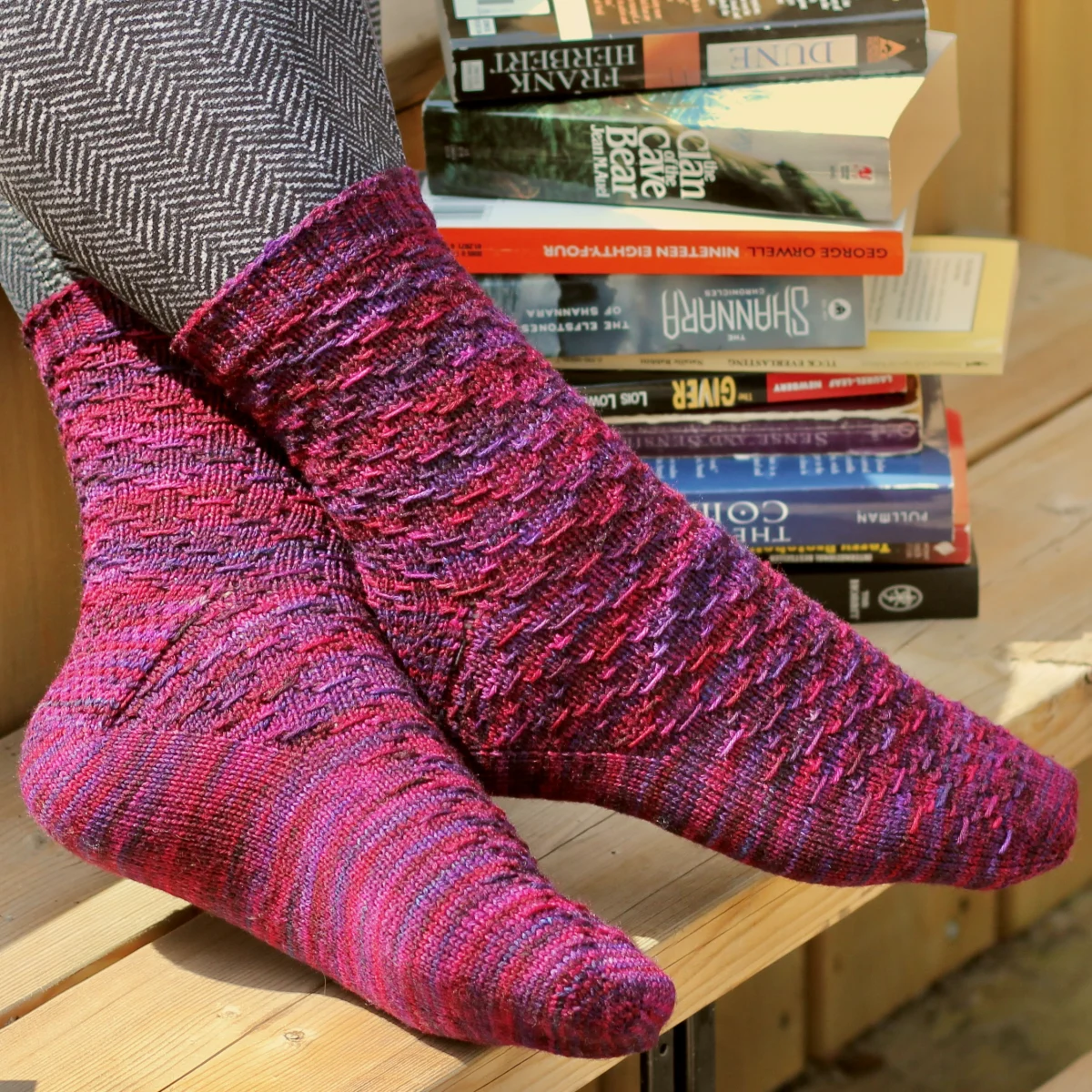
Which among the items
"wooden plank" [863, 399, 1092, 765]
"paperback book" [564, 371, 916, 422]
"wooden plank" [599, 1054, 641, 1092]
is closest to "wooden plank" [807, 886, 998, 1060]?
"wooden plank" [599, 1054, 641, 1092]

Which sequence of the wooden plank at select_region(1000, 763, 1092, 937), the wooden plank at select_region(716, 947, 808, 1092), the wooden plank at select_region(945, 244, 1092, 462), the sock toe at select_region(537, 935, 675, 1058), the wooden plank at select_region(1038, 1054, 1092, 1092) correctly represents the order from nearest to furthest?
the sock toe at select_region(537, 935, 675, 1058)
the wooden plank at select_region(1038, 1054, 1092, 1092)
the wooden plank at select_region(945, 244, 1092, 462)
the wooden plank at select_region(716, 947, 808, 1092)
the wooden plank at select_region(1000, 763, 1092, 937)

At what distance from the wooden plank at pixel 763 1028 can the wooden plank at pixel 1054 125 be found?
69 centimetres

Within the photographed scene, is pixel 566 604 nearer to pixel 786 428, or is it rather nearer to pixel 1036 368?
pixel 786 428

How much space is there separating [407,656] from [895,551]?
0.39m

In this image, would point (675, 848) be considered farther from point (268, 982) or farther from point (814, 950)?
point (814, 950)

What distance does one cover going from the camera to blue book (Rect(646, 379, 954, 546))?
89cm

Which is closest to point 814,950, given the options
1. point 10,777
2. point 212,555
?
point 10,777

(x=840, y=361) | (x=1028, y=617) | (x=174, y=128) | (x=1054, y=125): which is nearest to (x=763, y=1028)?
(x=1028, y=617)

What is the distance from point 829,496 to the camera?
893 millimetres

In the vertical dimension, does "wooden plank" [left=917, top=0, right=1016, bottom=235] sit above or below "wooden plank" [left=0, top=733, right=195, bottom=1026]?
above

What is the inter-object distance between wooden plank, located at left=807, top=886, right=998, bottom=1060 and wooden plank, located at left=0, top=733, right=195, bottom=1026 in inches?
29.7

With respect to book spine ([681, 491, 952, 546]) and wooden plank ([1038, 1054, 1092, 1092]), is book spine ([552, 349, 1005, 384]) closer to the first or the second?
book spine ([681, 491, 952, 546])

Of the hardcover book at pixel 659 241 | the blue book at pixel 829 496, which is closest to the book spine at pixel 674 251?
the hardcover book at pixel 659 241

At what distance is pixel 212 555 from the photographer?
0.62 m
